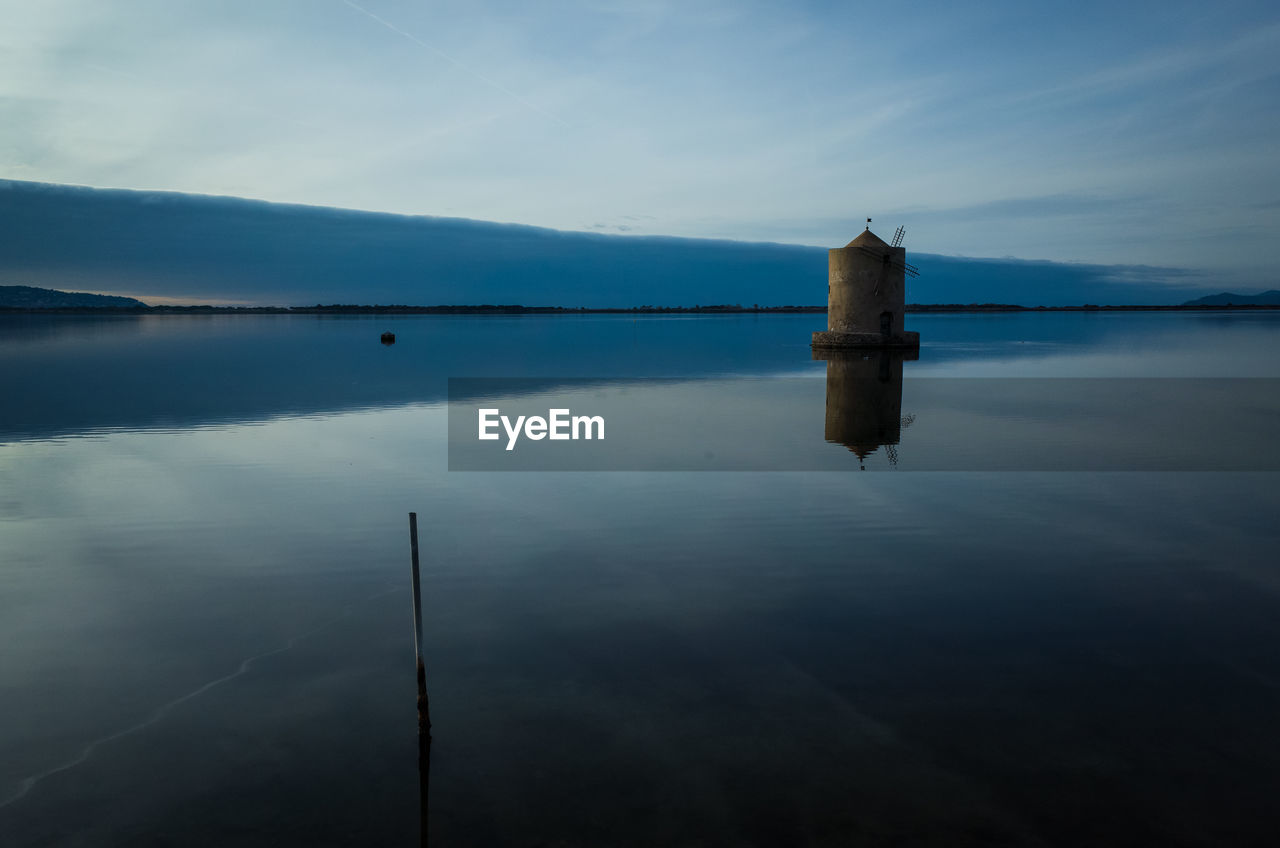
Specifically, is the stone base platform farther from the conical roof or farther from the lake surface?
the lake surface

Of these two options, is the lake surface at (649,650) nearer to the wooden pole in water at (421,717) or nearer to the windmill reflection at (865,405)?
the wooden pole in water at (421,717)

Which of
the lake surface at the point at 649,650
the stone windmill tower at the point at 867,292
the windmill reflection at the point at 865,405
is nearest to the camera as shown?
the lake surface at the point at 649,650

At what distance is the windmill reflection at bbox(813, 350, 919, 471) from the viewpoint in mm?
17922

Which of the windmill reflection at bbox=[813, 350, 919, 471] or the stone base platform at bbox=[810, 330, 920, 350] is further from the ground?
the stone base platform at bbox=[810, 330, 920, 350]

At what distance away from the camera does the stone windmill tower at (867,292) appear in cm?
4374

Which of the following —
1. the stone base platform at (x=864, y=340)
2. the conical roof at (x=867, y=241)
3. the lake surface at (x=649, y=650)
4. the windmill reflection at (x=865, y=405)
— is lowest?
the lake surface at (x=649, y=650)

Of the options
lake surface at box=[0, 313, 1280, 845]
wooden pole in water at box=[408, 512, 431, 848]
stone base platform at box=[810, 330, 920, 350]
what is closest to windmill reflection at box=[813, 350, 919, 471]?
stone base platform at box=[810, 330, 920, 350]

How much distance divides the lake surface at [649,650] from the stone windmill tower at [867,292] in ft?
97.1

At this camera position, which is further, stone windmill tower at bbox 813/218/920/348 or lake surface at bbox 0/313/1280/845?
stone windmill tower at bbox 813/218/920/348

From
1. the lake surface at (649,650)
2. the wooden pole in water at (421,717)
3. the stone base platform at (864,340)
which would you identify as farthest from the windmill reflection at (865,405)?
the wooden pole in water at (421,717)

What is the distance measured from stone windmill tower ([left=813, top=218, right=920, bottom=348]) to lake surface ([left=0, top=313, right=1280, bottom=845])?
29596 mm

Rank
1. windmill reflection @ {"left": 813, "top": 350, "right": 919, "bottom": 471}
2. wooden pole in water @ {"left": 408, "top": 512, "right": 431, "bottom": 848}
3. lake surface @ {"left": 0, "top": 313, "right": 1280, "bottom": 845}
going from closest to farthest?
lake surface @ {"left": 0, "top": 313, "right": 1280, "bottom": 845} < wooden pole in water @ {"left": 408, "top": 512, "right": 431, "bottom": 848} < windmill reflection @ {"left": 813, "top": 350, "right": 919, "bottom": 471}

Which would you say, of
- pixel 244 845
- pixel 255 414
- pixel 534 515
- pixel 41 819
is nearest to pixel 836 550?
pixel 534 515

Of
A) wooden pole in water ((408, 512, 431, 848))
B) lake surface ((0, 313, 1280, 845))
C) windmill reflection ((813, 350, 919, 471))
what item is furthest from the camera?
windmill reflection ((813, 350, 919, 471))
